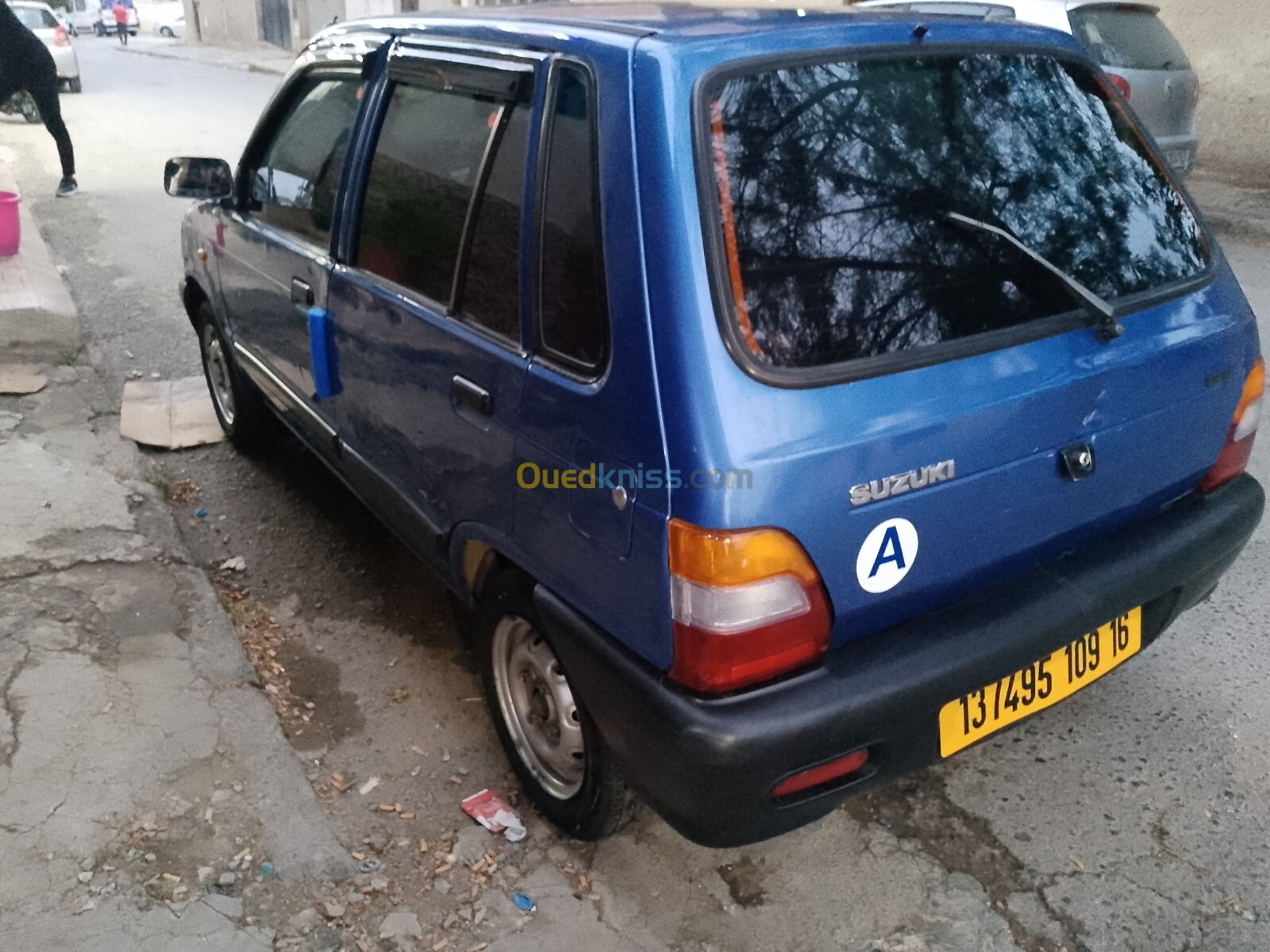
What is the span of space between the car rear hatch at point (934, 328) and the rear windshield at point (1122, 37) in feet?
20.2

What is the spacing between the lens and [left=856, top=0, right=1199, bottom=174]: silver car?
24.3 ft

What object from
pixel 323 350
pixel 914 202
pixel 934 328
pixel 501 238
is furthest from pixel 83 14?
pixel 934 328

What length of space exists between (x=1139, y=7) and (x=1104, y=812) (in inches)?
287

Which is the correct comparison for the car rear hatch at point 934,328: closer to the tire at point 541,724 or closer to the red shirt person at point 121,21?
the tire at point 541,724

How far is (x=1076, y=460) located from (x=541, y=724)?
54.6 inches

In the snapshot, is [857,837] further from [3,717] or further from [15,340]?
[15,340]

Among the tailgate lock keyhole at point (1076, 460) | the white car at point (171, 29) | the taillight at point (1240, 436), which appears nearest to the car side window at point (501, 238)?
the tailgate lock keyhole at point (1076, 460)

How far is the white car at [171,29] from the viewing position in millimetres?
41609

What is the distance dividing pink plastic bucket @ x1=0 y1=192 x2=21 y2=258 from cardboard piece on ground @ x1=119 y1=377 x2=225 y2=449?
76.1 inches

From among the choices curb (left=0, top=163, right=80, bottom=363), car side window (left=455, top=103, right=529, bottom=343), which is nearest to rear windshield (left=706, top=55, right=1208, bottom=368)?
car side window (left=455, top=103, right=529, bottom=343)

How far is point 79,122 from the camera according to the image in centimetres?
1500

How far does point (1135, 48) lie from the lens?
7.70m

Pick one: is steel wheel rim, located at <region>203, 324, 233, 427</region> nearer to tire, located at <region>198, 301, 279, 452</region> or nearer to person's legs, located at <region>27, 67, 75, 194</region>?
tire, located at <region>198, 301, 279, 452</region>

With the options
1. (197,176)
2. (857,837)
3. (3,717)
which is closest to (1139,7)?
(197,176)
